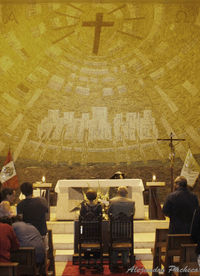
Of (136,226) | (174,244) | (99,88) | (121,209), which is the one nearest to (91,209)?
(121,209)

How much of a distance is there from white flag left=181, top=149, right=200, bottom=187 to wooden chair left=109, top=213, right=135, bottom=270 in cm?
657

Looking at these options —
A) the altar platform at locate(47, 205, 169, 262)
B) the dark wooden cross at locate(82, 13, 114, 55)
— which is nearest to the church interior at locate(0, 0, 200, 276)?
the dark wooden cross at locate(82, 13, 114, 55)

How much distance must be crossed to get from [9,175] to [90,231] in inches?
266

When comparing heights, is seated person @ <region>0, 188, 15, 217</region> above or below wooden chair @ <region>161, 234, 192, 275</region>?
above

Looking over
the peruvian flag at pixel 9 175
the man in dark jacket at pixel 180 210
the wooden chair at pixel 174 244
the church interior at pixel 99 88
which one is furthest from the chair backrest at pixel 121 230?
the peruvian flag at pixel 9 175

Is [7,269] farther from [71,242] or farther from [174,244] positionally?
[71,242]

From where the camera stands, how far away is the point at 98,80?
13.2 metres

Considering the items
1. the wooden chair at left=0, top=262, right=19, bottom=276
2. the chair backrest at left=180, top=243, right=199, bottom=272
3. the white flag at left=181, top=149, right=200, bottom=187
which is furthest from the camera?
the white flag at left=181, top=149, right=200, bottom=187

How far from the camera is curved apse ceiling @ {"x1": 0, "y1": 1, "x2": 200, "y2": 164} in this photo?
12758 millimetres

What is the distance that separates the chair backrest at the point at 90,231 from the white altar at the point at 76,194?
2731 mm

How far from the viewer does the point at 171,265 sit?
216 inches

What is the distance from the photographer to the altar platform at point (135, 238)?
727 centimetres

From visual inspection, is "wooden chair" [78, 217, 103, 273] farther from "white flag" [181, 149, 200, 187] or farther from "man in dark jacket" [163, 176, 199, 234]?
"white flag" [181, 149, 200, 187]

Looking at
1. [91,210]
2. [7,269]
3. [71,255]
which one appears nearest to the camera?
[7,269]
